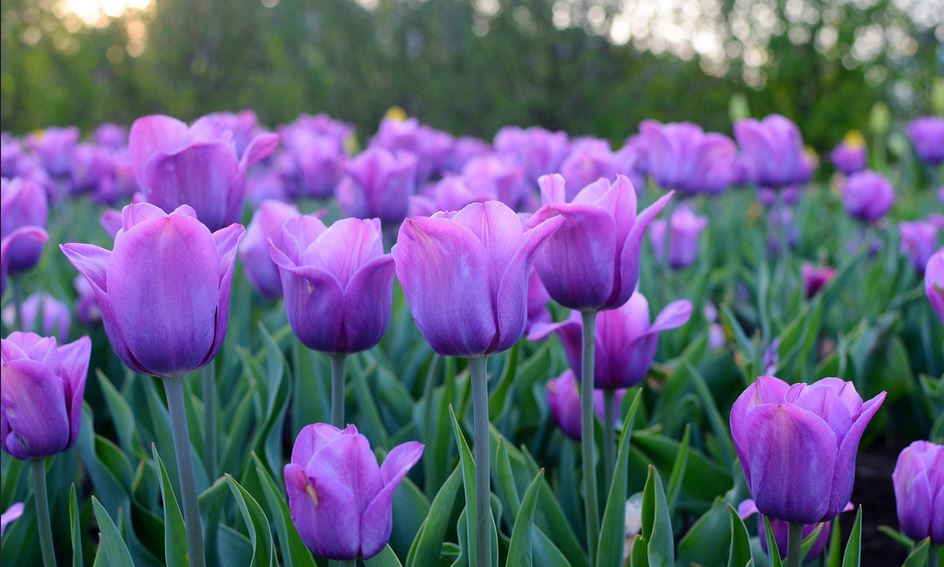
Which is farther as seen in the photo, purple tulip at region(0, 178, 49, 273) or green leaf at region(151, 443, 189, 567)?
purple tulip at region(0, 178, 49, 273)

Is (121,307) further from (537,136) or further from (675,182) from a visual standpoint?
(537,136)

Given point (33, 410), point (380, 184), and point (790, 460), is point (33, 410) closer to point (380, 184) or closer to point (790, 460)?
point (790, 460)

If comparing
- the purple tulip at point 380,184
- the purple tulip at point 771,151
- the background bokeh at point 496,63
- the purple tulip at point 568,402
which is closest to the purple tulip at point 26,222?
the purple tulip at point 380,184

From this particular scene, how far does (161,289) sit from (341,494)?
248mm

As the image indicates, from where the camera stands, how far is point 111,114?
7457 mm

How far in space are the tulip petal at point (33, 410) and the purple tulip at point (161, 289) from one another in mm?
150

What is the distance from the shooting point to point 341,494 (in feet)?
2.84

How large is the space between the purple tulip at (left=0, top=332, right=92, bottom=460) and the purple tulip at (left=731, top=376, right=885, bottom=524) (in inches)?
27.6

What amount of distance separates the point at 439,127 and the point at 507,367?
27.7 feet

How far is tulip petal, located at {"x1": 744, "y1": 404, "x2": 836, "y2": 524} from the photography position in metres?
0.87

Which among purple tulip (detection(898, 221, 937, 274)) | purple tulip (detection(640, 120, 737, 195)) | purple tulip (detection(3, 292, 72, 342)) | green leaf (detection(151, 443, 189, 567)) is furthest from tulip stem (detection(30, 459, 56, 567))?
purple tulip (detection(898, 221, 937, 274))

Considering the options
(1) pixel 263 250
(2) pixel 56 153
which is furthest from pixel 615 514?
(2) pixel 56 153

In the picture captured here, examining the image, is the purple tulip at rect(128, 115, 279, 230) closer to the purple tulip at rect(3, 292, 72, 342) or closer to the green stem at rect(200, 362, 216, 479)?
the green stem at rect(200, 362, 216, 479)

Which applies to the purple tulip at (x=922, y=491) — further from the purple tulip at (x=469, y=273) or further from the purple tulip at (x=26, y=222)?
the purple tulip at (x=26, y=222)
